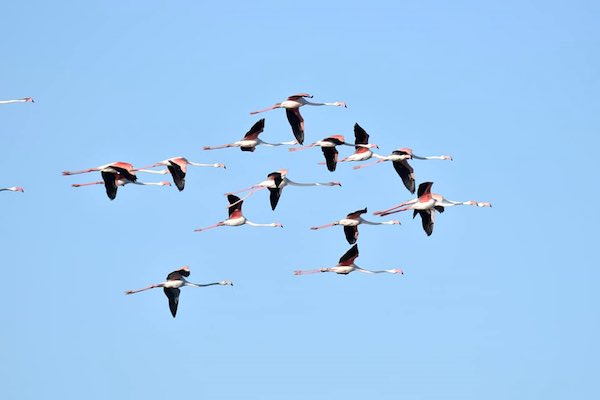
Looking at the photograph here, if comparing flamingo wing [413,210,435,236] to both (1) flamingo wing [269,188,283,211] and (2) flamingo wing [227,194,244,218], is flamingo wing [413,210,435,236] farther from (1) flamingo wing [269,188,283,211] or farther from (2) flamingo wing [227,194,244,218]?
(2) flamingo wing [227,194,244,218]

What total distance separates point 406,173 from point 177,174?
7.78 metres

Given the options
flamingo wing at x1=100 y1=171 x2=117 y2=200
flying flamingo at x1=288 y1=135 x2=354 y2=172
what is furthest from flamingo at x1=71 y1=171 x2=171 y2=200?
flying flamingo at x1=288 y1=135 x2=354 y2=172

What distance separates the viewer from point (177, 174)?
173ft

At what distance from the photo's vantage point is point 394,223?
56.3 metres

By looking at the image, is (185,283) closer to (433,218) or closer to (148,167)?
(148,167)

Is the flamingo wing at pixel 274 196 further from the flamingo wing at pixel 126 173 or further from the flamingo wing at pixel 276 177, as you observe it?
the flamingo wing at pixel 126 173

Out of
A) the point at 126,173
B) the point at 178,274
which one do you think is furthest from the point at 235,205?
the point at 126,173

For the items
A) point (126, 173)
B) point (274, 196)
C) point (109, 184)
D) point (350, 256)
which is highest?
point (126, 173)

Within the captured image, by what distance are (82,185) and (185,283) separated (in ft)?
16.0

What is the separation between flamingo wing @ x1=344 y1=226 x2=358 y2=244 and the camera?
55.0 meters

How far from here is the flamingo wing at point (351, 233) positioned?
55.0 metres

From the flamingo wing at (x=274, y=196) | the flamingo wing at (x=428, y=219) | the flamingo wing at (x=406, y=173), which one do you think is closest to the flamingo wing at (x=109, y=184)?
the flamingo wing at (x=274, y=196)

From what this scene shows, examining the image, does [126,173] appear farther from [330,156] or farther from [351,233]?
[351,233]

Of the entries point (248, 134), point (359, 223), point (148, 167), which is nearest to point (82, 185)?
point (148, 167)
